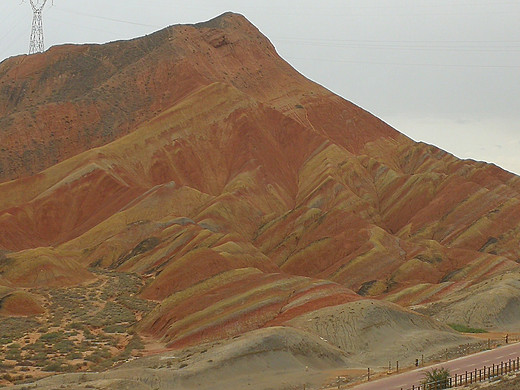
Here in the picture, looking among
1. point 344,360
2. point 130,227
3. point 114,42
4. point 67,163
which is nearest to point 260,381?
Result: point 344,360

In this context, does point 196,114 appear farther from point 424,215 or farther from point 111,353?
point 111,353

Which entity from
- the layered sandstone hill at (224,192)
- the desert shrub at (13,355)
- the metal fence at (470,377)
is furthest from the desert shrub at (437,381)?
the desert shrub at (13,355)

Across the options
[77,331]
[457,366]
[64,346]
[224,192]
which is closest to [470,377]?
[457,366]

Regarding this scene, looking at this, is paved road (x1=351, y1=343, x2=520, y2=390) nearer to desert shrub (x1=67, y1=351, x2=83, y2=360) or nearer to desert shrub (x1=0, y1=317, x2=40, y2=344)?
desert shrub (x1=67, y1=351, x2=83, y2=360)

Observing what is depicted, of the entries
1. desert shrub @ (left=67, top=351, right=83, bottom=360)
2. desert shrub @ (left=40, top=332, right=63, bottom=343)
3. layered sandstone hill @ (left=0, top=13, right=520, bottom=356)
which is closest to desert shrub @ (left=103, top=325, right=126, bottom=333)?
layered sandstone hill @ (left=0, top=13, right=520, bottom=356)

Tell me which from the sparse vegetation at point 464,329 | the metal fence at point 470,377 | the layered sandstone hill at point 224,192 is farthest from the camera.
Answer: the layered sandstone hill at point 224,192

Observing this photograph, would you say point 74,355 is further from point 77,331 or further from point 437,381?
point 437,381

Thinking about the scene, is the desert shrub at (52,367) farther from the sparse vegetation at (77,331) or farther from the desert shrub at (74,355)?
the desert shrub at (74,355)
